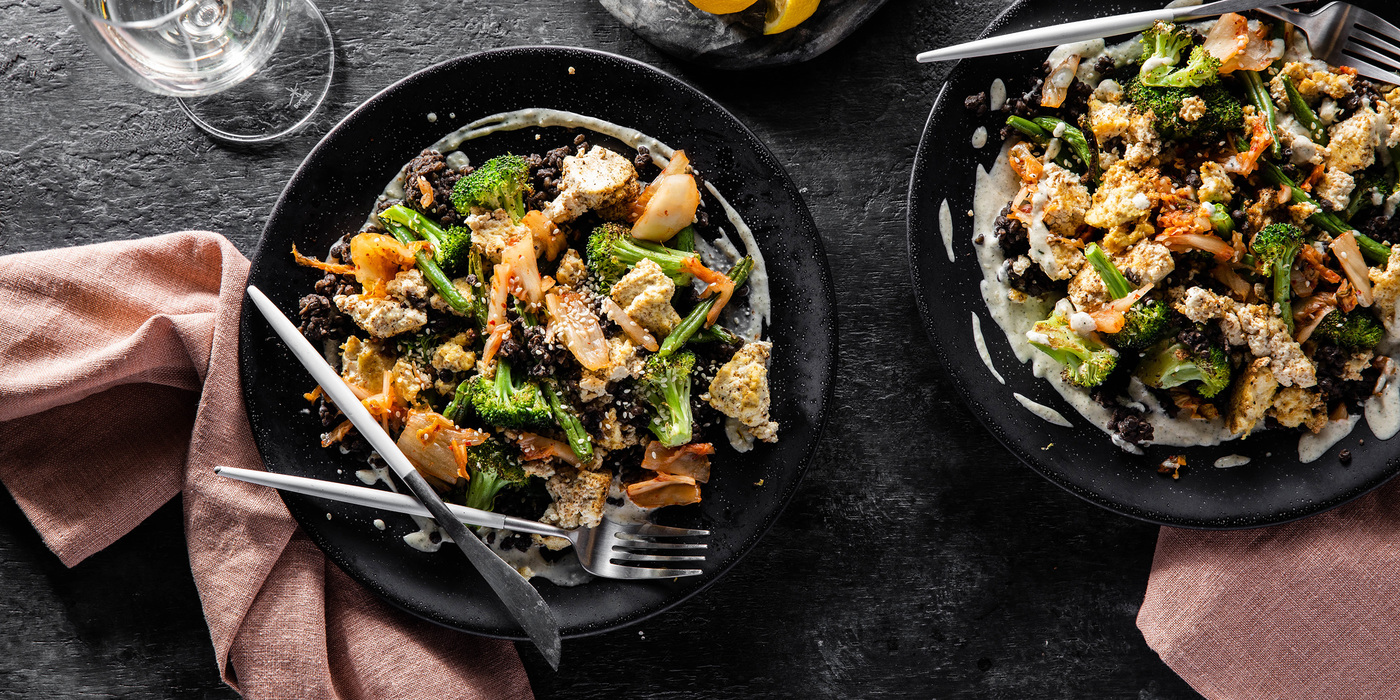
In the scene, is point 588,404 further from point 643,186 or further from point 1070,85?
point 1070,85

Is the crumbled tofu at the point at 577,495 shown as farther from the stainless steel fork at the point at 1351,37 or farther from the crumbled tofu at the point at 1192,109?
the stainless steel fork at the point at 1351,37

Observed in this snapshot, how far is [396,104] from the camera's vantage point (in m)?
2.89

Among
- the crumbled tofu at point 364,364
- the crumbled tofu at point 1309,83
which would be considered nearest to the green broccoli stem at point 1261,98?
the crumbled tofu at point 1309,83

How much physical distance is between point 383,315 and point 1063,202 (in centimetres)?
235

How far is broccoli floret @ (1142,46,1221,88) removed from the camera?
2773 mm

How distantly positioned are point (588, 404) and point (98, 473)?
191 centimetres

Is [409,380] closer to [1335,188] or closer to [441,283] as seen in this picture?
[441,283]

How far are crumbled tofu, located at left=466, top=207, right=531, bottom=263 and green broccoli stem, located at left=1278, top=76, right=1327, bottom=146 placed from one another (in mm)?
2689

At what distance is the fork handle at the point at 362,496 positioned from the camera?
2.76 m

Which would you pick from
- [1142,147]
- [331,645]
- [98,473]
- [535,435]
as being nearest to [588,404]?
[535,435]

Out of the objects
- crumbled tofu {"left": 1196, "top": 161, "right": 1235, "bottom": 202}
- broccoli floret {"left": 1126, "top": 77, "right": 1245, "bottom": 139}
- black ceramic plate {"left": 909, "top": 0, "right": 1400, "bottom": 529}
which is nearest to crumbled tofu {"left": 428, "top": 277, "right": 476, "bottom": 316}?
black ceramic plate {"left": 909, "top": 0, "right": 1400, "bottom": 529}

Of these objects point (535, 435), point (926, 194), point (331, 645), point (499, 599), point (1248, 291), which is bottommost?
point (331, 645)

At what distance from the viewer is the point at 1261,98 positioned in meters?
2.87

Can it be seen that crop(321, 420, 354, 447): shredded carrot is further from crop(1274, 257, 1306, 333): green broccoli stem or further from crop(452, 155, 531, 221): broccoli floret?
crop(1274, 257, 1306, 333): green broccoli stem
